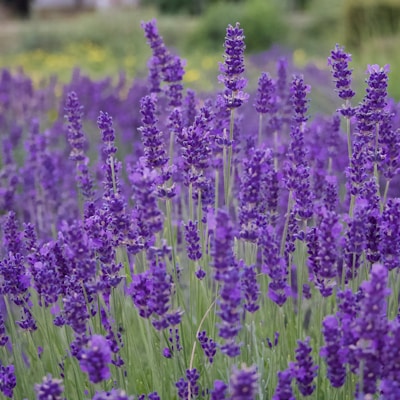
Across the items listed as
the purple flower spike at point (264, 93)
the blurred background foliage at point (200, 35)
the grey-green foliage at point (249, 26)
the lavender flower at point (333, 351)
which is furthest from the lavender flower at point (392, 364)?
the grey-green foliage at point (249, 26)

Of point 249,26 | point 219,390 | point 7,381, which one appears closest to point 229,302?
point 219,390

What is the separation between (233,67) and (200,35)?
14.9 metres

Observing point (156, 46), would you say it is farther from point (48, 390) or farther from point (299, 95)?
point (48, 390)

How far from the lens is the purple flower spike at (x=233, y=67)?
2.53 m

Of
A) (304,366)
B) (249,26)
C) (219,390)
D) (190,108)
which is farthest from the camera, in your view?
(249,26)

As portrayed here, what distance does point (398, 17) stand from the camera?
14.8 m

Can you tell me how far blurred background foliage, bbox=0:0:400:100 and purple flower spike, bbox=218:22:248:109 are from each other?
9.88 metres

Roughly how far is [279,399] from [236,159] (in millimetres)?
1790

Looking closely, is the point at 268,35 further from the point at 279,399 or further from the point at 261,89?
the point at 279,399

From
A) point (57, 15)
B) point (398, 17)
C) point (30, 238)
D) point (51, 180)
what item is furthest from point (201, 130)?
point (57, 15)

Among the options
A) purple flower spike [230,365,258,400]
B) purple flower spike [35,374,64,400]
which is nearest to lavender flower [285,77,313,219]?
purple flower spike [230,365,258,400]

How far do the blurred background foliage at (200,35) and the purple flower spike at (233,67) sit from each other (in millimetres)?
9876

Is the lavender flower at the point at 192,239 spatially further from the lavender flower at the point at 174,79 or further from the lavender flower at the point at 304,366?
the lavender flower at the point at 174,79

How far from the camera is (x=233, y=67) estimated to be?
260cm
